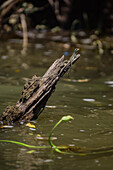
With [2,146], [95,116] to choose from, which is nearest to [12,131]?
[2,146]

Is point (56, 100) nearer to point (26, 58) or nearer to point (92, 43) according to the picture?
point (26, 58)

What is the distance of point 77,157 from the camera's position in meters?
3.45

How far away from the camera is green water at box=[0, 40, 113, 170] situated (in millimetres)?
3348

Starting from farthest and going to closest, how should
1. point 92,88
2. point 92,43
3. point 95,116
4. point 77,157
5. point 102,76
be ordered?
1. point 92,43
2. point 102,76
3. point 92,88
4. point 95,116
5. point 77,157

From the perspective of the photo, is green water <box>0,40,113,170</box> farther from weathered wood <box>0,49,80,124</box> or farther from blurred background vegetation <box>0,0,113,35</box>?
blurred background vegetation <box>0,0,113,35</box>

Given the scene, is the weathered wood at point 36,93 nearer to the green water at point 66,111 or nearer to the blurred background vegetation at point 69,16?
the green water at point 66,111

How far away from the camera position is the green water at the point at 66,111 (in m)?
3.35

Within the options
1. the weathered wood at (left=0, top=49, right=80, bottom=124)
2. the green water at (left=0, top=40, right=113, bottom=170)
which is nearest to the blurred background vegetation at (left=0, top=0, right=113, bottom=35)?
the green water at (left=0, top=40, right=113, bottom=170)

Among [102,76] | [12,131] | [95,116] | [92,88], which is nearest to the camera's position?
[12,131]

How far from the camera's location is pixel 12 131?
415 centimetres

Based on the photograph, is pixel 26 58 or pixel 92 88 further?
Result: pixel 26 58

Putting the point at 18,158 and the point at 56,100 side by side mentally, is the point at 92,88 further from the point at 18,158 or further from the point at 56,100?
the point at 18,158

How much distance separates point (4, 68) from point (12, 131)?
465cm

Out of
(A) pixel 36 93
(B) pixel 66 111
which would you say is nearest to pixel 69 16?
(B) pixel 66 111
